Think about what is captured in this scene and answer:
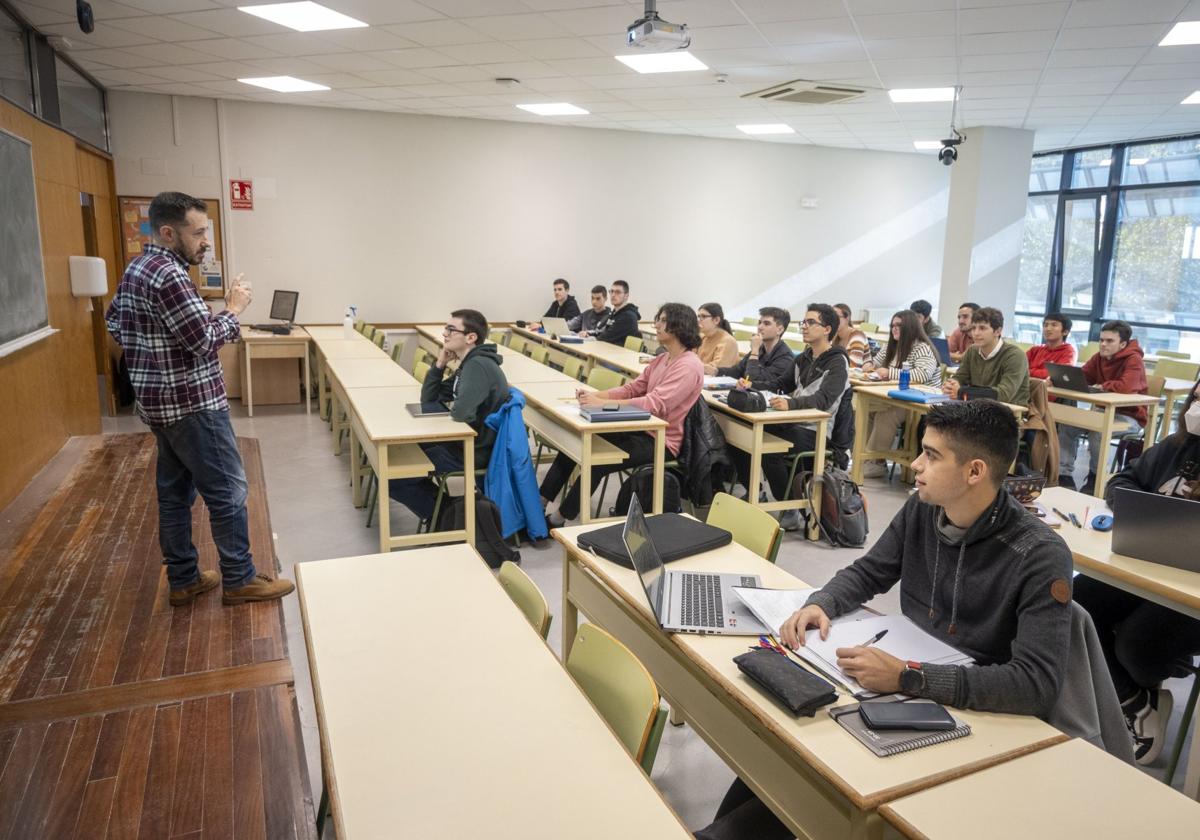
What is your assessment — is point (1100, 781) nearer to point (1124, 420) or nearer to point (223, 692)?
point (223, 692)

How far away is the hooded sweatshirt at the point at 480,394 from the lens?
13.1 ft

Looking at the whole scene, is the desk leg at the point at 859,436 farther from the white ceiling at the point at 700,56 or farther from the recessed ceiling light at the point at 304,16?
the recessed ceiling light at the point at 304,16

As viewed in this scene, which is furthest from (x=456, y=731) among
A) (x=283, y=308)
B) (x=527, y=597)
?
(x=283, y=308)

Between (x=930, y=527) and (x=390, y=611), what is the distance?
135cm

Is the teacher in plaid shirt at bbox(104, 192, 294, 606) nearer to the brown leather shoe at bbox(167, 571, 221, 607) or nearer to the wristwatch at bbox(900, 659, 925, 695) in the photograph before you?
the brown leather shoe at bbox(167, 571, 221, 607)

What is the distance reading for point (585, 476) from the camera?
4199mm

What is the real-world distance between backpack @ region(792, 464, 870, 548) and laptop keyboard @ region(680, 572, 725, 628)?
101 inches

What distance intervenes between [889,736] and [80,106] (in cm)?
806

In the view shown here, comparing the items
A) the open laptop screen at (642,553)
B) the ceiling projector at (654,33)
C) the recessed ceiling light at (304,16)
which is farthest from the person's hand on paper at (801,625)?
the recessed ceiling light at (304,16)

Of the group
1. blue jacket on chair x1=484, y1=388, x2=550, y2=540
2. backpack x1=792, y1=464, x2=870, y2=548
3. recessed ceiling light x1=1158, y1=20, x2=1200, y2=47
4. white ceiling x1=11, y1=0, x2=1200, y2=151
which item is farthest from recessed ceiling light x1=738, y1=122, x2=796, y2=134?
blue jacket on chair x1=484, y1=388, x2=550, y2=540

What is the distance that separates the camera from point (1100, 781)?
1343 mm

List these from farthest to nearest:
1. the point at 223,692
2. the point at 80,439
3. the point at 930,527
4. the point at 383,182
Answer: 1. the point at 383,182
2. the point at 80,439
3. the point at 223,692
4. the point at 930,527

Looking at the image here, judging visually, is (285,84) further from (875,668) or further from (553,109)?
(875,668)

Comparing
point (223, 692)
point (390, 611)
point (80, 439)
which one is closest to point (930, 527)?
point (390, 611)
